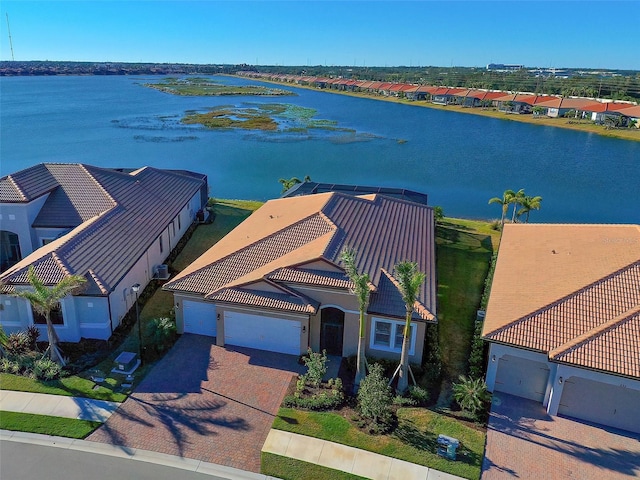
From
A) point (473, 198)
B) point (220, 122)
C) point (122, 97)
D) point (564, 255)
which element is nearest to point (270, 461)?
point (564, 255)

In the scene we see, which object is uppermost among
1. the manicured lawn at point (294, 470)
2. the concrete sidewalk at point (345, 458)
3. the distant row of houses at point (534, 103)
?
the distant row of houses at point (534, 103)

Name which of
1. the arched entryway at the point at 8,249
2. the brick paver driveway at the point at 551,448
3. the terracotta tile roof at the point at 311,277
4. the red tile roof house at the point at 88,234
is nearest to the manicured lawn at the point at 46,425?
the red tile roof house at the point at 88,234

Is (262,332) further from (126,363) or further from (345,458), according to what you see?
(345,458)

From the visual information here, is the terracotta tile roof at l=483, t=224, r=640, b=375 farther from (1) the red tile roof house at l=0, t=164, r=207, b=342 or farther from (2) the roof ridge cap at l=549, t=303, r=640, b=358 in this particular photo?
(1) the red tile roof house at l=0, t=164, r=207, b=342

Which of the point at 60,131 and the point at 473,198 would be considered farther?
the point at 60,131

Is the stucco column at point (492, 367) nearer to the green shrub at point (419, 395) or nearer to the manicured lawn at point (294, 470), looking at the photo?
the green shrub at point (419, 395)

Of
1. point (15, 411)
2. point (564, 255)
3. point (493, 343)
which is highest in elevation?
point (564, 255)

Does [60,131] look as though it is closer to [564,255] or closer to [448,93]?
[564,255]
